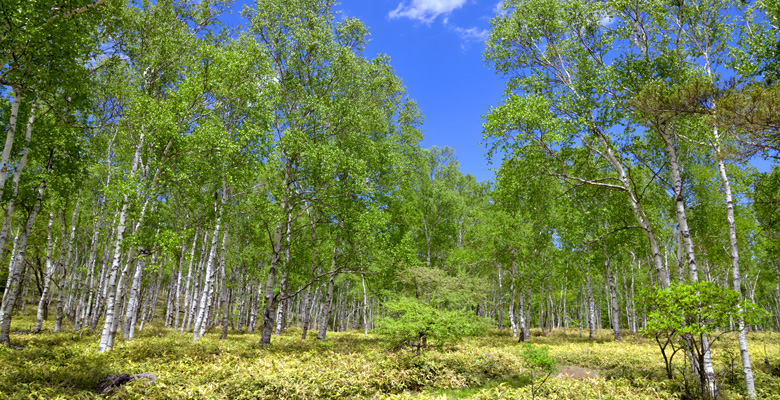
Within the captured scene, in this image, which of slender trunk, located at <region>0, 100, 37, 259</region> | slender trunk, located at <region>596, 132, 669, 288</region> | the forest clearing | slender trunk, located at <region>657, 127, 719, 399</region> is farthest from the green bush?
slender trunk, located at <region>0, 100, 37, 259</region>

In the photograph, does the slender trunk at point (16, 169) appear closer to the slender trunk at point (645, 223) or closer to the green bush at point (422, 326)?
the green bush at point (422, 326)

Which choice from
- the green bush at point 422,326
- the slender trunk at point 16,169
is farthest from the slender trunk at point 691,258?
the slender trunk at point 16,169

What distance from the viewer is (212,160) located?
1412cm

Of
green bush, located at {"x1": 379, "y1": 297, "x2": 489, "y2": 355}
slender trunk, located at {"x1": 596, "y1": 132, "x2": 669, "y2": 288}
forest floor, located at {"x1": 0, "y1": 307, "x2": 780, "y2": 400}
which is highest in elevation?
slender trunk, located at {"x1": 596, "y1": 132, "x2": 669, "y2": 288}

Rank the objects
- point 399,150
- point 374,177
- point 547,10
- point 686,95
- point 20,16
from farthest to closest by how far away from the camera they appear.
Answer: point 399,150 → point 374,177 → point 547,10 → point 686,95 → point 20,16

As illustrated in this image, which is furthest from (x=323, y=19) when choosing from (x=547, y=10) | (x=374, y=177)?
(x=547, y=10)

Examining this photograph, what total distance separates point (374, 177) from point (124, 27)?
11.9m

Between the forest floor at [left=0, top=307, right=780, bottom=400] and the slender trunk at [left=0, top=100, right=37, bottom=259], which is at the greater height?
the slender trunk at [left=0, top=100, right=37, bottom=259]

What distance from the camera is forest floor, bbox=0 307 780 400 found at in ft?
26.3

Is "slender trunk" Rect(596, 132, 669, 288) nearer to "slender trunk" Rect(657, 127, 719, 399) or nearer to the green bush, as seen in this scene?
"slender trunk" Rect(657, 127, 719, 399)

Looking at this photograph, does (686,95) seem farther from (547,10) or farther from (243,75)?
(243,75)

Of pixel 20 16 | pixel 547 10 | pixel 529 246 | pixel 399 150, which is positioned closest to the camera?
pixel 20 16

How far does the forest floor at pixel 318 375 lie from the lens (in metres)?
8.01

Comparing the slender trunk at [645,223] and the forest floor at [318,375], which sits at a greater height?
the slender trunk at [645,223]
